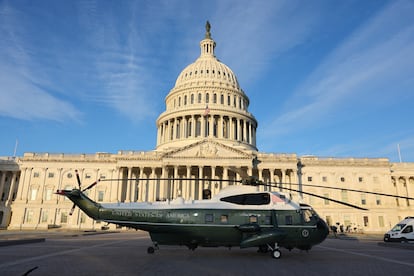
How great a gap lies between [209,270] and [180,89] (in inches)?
3258

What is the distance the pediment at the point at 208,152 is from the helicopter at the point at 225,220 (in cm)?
4757

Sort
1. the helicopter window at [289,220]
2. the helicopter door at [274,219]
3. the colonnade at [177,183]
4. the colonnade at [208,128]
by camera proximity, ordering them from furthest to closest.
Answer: the colonnade at [208,128] → the colonnade at [177,183] → the helicopter window at [289,220] → the helicopter door at [274,219]

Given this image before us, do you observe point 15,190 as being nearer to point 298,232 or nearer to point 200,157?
point 200,157

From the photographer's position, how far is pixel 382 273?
12352mm

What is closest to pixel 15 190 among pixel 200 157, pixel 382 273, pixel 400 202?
pixel 200 157

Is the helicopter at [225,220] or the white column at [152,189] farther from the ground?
the white column at [152,189]

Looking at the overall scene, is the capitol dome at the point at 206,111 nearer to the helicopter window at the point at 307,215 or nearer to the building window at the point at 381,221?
the building window at the point at 381,221

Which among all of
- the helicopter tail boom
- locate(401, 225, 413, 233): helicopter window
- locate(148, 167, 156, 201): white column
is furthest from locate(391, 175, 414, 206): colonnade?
the helicopter tail boom

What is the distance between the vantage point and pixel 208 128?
84188 millimetres

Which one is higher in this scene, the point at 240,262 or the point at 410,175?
the point at 410,175

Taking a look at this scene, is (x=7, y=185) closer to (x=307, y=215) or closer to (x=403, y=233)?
(x=307, y=215)

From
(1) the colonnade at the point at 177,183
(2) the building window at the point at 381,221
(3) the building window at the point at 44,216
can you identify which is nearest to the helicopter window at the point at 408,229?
(1) the colonnade at the point at 177,183

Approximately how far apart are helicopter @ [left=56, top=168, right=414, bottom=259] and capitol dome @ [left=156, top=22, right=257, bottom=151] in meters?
60.6

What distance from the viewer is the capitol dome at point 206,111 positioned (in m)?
83.3
